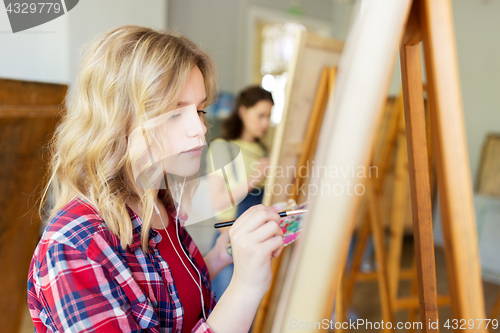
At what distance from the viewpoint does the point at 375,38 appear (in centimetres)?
41

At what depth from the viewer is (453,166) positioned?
461 millimetres

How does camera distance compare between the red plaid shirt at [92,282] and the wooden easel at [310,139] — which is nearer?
the red plaid shirt at [92,282]

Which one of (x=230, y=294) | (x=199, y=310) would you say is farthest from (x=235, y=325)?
(x=199, y=310)

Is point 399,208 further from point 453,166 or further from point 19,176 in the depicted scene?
point 19,176

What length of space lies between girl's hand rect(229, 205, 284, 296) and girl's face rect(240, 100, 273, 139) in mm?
1343

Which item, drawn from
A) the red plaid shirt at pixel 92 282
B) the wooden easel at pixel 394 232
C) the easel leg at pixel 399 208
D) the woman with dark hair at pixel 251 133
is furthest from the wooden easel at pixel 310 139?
the red plaid shirt at pixel 92 282

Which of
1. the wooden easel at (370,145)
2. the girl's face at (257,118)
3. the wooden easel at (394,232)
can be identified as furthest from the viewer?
the girl's face at (257,118)

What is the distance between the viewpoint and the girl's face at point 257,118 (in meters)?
1.86

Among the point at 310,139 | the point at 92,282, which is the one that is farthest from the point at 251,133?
the point at 92,282

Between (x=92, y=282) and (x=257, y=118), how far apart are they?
144 cm

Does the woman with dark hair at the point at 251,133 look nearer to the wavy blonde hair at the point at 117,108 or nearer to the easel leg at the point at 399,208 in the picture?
the easel leg at the point at 399,208

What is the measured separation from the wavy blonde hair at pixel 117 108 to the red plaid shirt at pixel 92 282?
0.10 ft

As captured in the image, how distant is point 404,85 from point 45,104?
125 cm

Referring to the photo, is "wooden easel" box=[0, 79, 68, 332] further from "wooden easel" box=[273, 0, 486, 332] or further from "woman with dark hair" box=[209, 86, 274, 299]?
"wooden easel" box=[273, 0, 486, 332]
